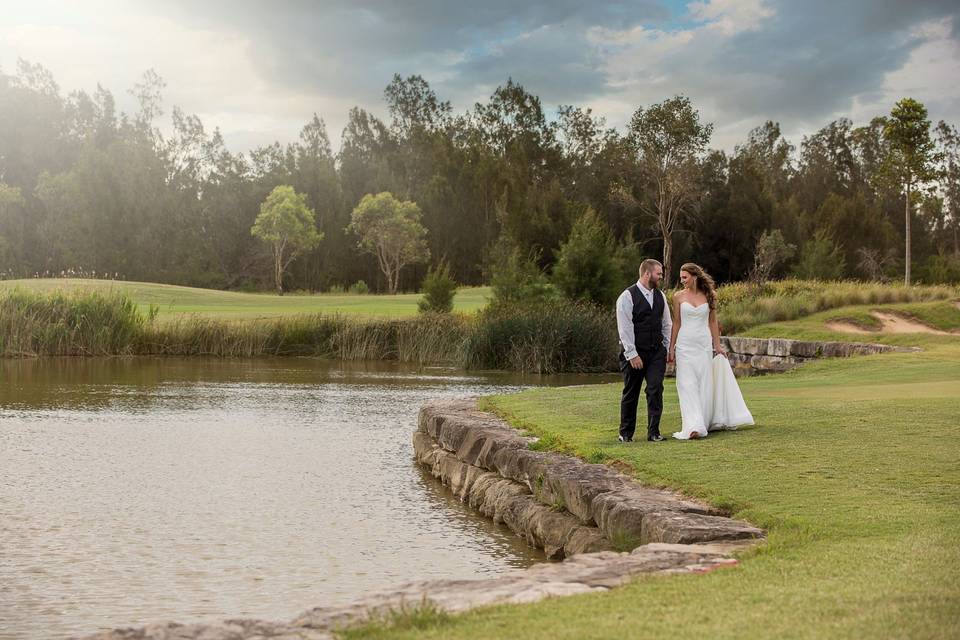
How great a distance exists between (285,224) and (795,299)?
41160 millimetres

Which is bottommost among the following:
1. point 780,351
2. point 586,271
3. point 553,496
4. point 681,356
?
point 553,496

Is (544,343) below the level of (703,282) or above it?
below

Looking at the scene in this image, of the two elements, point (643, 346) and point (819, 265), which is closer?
point (643, 346)

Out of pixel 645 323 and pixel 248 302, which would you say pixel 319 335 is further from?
pixel 645 323

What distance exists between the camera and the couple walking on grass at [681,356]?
11047 mm

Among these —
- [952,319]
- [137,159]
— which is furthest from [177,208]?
[952,319]

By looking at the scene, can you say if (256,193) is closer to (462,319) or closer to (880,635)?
(462,319)

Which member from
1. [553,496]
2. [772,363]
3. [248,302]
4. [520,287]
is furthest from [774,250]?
[553,496]

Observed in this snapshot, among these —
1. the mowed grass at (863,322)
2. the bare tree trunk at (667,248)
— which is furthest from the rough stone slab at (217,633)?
the bare tree trunk at (667,248)

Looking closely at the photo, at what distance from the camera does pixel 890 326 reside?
100 feet

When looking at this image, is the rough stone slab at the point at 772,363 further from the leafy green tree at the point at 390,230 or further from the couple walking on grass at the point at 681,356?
the leafy green tree at the point at 390,230

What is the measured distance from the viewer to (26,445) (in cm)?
1396

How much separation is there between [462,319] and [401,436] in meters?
17.8

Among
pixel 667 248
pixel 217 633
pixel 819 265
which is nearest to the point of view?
pixel 217 633
